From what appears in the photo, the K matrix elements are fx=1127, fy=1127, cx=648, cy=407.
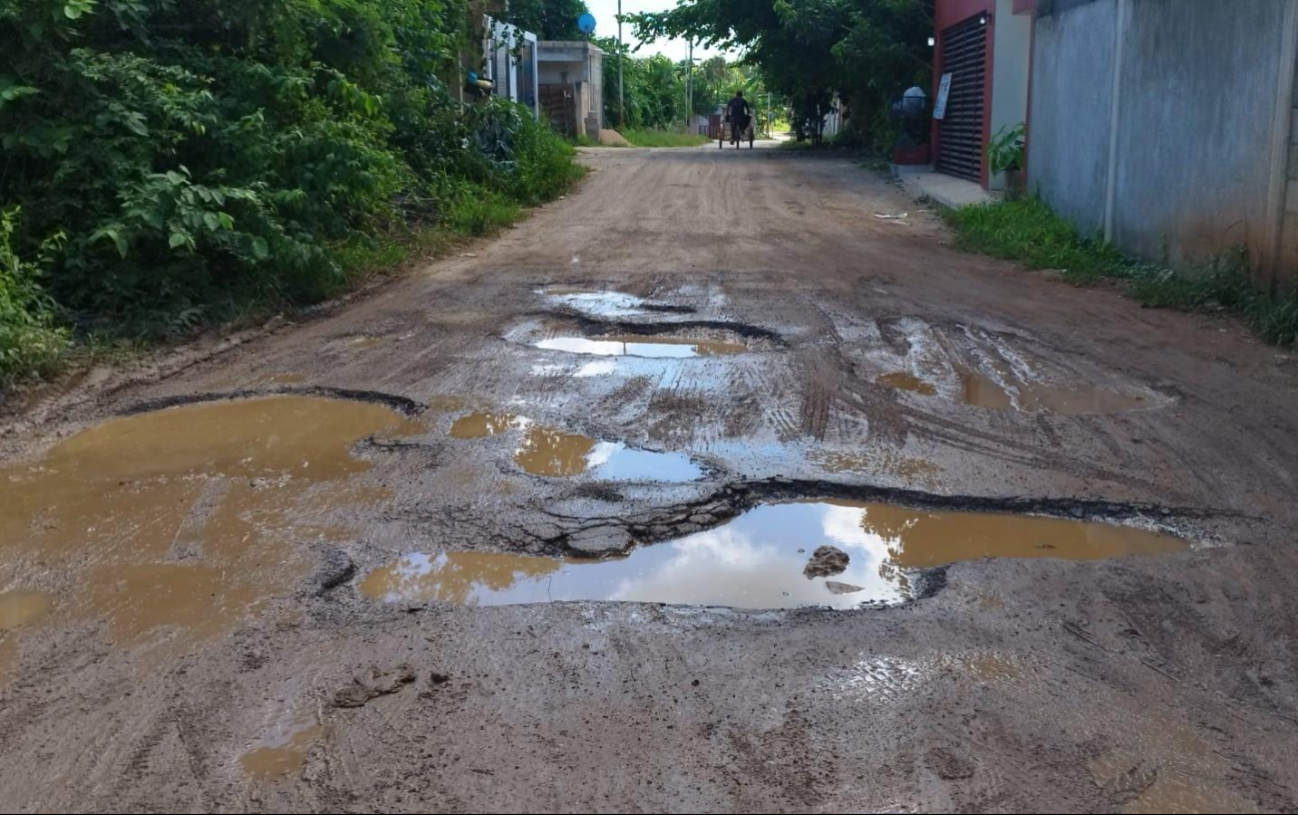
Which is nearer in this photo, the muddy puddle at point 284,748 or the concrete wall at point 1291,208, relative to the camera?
the muddy puddle at point 284,748

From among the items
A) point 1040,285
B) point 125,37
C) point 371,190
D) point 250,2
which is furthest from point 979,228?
point 125,37

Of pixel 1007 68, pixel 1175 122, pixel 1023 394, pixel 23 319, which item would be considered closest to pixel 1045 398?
pixel 1023 394

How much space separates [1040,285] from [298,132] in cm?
604

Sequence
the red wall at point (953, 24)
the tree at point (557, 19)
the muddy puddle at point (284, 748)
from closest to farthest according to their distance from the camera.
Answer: the muddy puddle at point (284, 748), the red wall at point (953, 24), the tree at point (557, 19)

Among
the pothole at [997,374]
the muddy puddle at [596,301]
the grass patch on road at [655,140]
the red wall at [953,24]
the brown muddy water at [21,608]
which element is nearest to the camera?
the brown muddy water at [21,608]

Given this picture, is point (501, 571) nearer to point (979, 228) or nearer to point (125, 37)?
point (125, 37)

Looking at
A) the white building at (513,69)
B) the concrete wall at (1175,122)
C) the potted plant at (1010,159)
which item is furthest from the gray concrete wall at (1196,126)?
the white building at (513,69)

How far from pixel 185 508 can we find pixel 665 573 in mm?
2078

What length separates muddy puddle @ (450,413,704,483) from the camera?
4930mm

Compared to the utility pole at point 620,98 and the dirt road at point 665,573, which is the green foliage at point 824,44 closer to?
the utility pole at point 620,98

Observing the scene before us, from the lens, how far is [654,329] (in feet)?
25.0

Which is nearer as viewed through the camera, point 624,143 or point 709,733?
point 709,733

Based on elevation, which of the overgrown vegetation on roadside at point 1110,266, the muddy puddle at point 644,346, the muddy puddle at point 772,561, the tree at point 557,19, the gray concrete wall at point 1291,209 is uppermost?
the tree at point 557,19

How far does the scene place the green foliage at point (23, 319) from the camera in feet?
20.0
